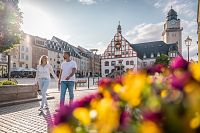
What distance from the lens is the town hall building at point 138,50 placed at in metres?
82.9

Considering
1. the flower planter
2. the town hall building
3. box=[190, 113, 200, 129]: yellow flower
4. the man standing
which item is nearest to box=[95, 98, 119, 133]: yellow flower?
box=[190, 113, 200, 129]: yellow flower

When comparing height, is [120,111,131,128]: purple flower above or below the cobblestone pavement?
above

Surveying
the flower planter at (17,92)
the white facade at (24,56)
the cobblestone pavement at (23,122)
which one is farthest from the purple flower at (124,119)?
the white facade at (24,56)

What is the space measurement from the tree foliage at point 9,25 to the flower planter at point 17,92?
3.25 m

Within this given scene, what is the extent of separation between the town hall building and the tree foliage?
54.9 meters

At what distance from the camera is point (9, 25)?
51.1 feet

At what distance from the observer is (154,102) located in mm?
1029

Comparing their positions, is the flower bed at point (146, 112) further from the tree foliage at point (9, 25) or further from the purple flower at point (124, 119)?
the tree foliage at point (9, 25)

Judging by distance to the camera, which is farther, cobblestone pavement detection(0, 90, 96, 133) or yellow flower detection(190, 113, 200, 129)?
cobblestone pavement detection(0, 90, 96, 133)

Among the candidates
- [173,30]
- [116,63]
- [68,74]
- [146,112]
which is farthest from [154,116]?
[173,30]

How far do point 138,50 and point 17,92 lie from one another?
83.7m

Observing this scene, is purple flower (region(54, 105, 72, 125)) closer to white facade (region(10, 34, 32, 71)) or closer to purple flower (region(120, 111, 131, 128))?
purple flower (region(120, 111, 131, 128))

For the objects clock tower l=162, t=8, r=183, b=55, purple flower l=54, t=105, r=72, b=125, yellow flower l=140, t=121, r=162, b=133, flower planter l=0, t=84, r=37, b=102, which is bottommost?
flower planter l=0, t=84, r=37, b=102

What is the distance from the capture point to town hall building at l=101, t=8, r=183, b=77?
82875mm
